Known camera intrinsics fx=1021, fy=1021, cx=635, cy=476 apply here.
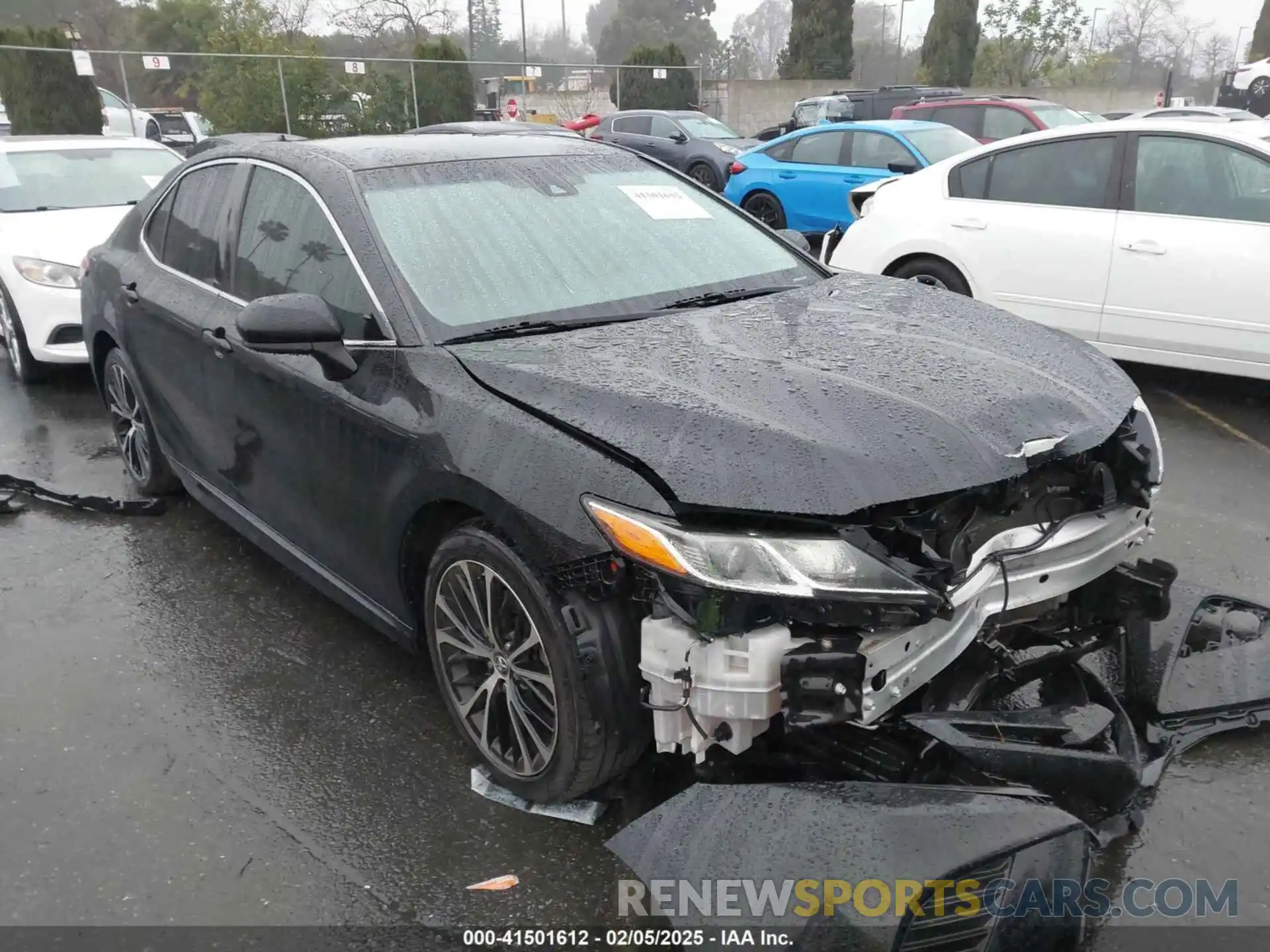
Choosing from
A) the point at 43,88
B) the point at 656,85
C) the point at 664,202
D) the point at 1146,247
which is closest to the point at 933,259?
the point at 1146,247

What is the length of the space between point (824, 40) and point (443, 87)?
872 inches

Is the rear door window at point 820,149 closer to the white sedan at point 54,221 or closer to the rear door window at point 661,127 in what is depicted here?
the white sedan at point 54,221

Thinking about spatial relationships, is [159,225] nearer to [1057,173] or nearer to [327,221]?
[327,221]

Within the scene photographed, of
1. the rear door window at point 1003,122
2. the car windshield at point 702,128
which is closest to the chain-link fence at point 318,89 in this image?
the car windshield at point 702,128

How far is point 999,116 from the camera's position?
13.2 metres

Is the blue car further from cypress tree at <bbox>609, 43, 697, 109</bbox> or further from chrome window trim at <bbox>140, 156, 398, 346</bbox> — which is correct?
cypress tree at <bbox>609, 43, 697, 109</bbox>

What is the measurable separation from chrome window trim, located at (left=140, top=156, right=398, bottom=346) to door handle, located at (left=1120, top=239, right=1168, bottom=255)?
4624 mm

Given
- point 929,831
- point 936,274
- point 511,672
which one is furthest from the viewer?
point 936,274

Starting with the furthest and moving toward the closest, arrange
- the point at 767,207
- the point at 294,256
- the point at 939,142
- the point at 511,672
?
the point at 767,207 < the point at 939,142 < the point at 294,256 < the point at 511,672

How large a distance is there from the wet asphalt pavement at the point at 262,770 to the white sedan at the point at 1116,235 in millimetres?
1463

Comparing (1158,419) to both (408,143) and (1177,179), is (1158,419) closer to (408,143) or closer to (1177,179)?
(1177,179)

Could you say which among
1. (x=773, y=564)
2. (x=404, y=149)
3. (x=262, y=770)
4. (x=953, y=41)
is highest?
(x=953, y=41)

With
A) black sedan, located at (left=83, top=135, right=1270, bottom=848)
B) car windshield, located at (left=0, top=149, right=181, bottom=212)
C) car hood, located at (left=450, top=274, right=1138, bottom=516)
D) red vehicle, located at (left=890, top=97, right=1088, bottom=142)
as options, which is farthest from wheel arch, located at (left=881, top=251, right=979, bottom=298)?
red vehicle, located at (left=890, top=97, right=1088, bottom=142)

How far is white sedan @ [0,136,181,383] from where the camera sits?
6.50 metres
